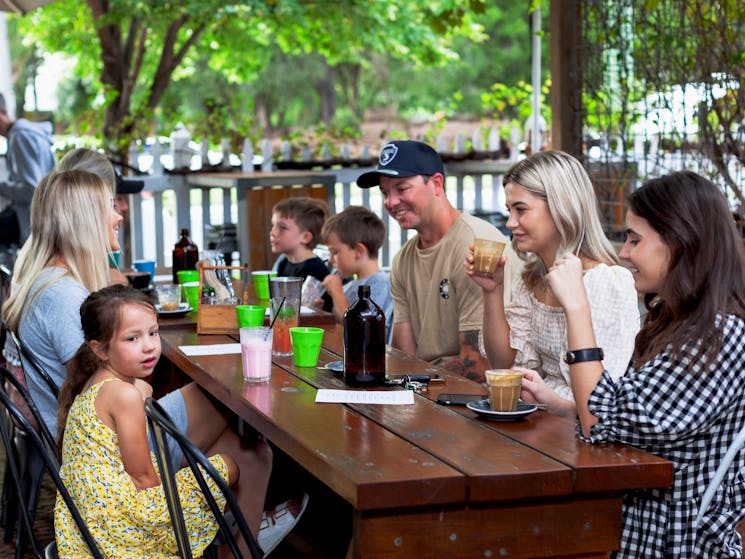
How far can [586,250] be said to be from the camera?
11.2ft

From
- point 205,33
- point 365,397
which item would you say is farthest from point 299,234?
point 205,33

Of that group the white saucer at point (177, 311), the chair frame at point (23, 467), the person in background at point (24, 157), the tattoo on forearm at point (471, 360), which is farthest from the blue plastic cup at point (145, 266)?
the person in background at point (24, 157)

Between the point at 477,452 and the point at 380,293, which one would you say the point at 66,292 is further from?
the point at 477,452

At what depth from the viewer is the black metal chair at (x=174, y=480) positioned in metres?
2.39

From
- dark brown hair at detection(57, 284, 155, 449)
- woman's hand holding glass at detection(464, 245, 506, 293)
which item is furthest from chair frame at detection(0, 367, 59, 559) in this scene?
woman's hand holding glass at detection(464, 245, 506, 293)

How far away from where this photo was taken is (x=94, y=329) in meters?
3.19

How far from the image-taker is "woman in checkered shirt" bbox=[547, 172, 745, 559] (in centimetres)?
247

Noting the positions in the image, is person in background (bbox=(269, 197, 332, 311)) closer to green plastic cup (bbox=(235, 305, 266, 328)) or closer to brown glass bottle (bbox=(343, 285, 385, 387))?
green plastic cup (bbox=(235, 305, 266, 328))

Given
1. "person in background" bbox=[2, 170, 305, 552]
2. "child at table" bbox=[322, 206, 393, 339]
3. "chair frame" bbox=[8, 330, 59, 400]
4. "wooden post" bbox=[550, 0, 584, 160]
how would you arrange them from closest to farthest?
"chair frame" bbox=[8, 330, 59, 400]
"person in background" bbox=[2, 170, 305, 552]
"child at table" bbox=[322, 206, 393, 339]
"wooden post" bbox=[550, 0, 584, 160]

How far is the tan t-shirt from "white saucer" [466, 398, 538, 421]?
4.53 ft

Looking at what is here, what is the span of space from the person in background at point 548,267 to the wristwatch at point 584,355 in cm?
51

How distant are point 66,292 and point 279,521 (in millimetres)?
1106

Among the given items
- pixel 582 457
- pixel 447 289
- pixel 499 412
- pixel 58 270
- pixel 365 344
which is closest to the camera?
pixel 582 457

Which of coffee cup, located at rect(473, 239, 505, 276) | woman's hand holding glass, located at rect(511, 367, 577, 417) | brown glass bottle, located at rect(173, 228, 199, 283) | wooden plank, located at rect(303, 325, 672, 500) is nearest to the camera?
wooden plank, located at rect(303, 325, 672, 500)
